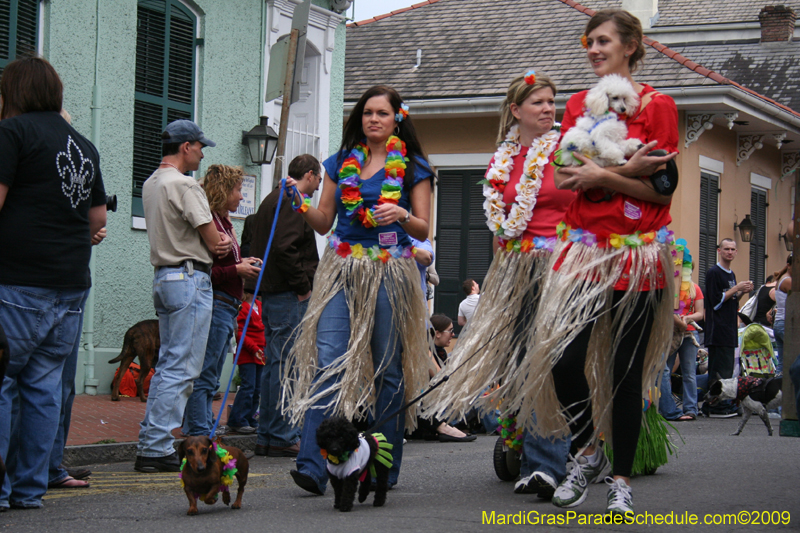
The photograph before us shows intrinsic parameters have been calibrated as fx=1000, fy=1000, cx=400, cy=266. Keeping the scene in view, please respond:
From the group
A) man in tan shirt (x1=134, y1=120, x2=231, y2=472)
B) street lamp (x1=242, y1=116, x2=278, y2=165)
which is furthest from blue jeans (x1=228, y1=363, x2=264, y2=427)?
street lamp (x1=242, y1=116, x2=278, y2=165)

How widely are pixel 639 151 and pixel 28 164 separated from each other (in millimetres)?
2666

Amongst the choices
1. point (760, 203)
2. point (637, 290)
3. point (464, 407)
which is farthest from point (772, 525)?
point (760, 203)

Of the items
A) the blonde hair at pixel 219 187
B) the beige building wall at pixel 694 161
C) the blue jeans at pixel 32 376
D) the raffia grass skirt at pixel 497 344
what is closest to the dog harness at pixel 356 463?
the raffia grass skirt at pixel 497 344

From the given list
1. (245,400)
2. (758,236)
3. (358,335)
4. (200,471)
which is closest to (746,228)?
(758,236)

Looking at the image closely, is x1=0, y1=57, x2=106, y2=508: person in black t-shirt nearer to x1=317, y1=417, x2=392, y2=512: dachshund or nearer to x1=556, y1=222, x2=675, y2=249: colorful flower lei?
x1=317, y1=417, x2=392, y2=512: dachshund

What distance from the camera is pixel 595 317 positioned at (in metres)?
4.11

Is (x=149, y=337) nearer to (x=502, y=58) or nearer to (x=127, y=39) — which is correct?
(x=127, y=39)

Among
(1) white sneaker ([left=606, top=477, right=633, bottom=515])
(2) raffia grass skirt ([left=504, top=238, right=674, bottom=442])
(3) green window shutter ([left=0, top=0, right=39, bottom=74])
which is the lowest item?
(1) white sneaker ([left=606, top=477, right=633, bottom=515])

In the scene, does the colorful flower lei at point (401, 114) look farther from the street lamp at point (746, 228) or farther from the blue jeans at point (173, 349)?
the street lamp at point (746, 228)

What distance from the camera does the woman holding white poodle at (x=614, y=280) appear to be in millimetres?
4090

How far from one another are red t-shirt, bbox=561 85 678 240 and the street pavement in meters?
1.19

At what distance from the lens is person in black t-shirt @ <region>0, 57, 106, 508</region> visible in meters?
4.46

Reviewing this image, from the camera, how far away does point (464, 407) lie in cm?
474

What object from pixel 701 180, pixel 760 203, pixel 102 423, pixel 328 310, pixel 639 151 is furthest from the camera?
pixel 760 203
